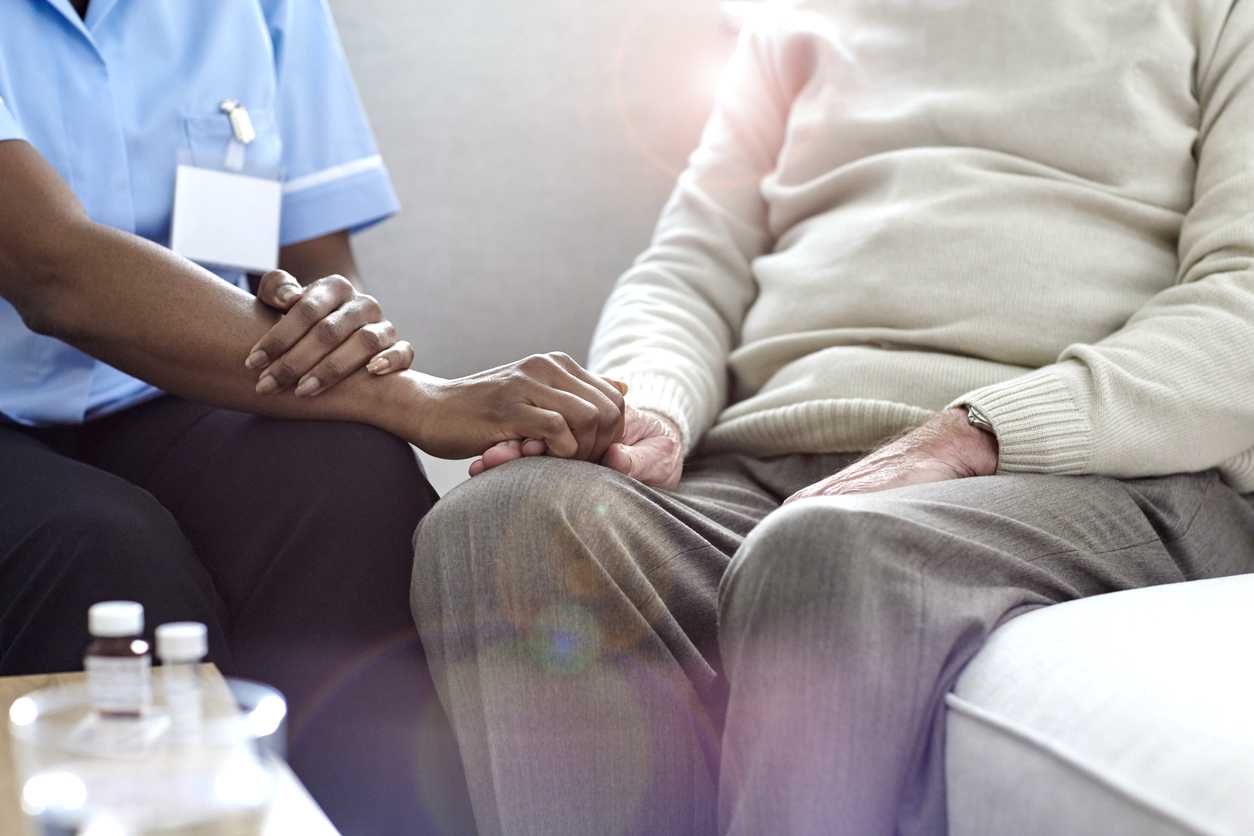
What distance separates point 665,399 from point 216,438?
18.3 inches

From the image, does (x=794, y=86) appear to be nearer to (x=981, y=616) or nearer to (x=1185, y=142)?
(x=1185, y=142)

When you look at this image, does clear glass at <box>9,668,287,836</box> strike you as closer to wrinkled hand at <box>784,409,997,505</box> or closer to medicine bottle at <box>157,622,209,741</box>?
medicine bottle at <box>157,622,209,741</box>

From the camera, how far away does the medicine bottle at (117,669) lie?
0.48 m

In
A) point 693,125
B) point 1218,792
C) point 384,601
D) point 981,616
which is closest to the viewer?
point 1218,792

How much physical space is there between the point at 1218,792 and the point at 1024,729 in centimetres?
11

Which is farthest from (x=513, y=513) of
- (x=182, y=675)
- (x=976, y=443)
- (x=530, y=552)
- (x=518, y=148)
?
(x=518, y=148)

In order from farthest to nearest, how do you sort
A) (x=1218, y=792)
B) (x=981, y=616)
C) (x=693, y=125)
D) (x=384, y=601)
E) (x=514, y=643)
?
(x=693, y=125) < (x=384, y=601) < (x=514, y=643) < (x=981, y=616) < (x=1218, y=792)

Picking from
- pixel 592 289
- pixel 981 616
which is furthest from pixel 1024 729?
pixel 592 289

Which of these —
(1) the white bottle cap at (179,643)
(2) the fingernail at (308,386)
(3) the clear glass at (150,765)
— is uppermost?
(1) the white bottle cap at (179,643)

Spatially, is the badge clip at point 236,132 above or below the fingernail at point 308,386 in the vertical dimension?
above

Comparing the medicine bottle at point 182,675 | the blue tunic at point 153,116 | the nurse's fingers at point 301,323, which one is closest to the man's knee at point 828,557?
the medicine bottle at point 182,675

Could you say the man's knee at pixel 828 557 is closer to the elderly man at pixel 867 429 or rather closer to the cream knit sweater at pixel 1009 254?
the elderly man at pixel 867 429

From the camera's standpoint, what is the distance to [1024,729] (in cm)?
58

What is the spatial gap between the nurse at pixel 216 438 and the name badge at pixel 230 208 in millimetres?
63
